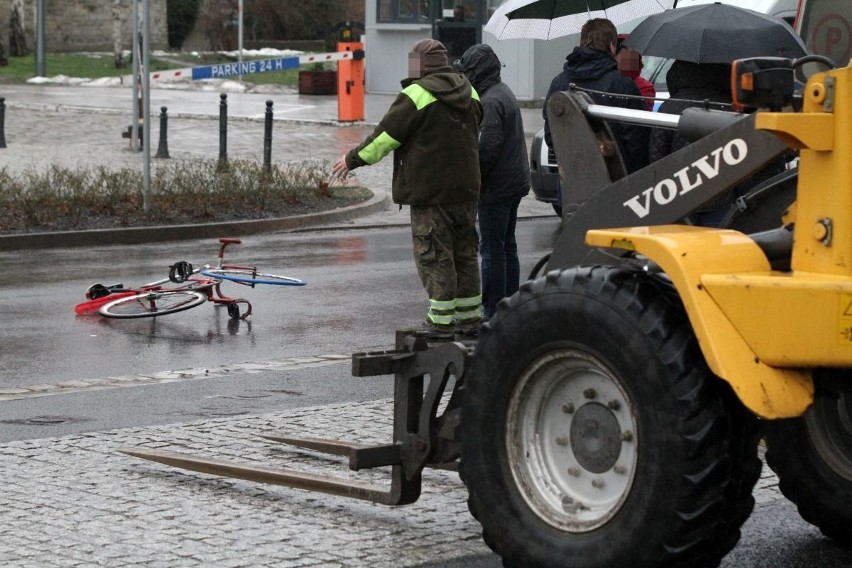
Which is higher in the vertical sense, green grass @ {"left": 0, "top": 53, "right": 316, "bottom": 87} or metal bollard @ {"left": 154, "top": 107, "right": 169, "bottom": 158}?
green grass @ {"left": 0, "top": 53, "right": 316, "bottom": 87}

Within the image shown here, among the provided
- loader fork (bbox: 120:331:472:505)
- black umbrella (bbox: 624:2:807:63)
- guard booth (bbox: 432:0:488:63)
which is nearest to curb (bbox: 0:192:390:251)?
black umbrella (bbox: 624:2:807:63)

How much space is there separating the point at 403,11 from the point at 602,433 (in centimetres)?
3563

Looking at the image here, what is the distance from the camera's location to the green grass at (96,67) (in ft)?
156

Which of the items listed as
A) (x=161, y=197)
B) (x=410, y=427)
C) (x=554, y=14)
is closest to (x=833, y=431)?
A: (x=410, y=427)

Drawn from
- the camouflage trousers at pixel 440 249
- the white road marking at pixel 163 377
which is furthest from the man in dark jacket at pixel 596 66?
the white road marking at pixel 163 377

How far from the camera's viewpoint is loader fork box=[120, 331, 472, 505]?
19.1 feet

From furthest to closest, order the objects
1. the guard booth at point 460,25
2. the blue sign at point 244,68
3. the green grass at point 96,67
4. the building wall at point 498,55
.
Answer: the green grass at point 96,67 < the guard booth at point 460,25 < the building wall at point 498,55 < the blue sign at point 244,68

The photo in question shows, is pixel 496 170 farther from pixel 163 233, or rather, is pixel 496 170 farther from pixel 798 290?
pixel 163 233

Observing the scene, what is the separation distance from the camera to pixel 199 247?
16219 mm

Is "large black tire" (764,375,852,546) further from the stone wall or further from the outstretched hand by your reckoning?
the stone wall

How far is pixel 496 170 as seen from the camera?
10289 millimetres

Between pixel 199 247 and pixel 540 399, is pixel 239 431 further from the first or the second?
pixel 199 247

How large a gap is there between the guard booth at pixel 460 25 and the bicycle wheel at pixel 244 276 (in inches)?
994

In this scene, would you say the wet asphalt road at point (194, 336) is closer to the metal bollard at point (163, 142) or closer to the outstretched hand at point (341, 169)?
the outstretched hand at point (341, 169)
